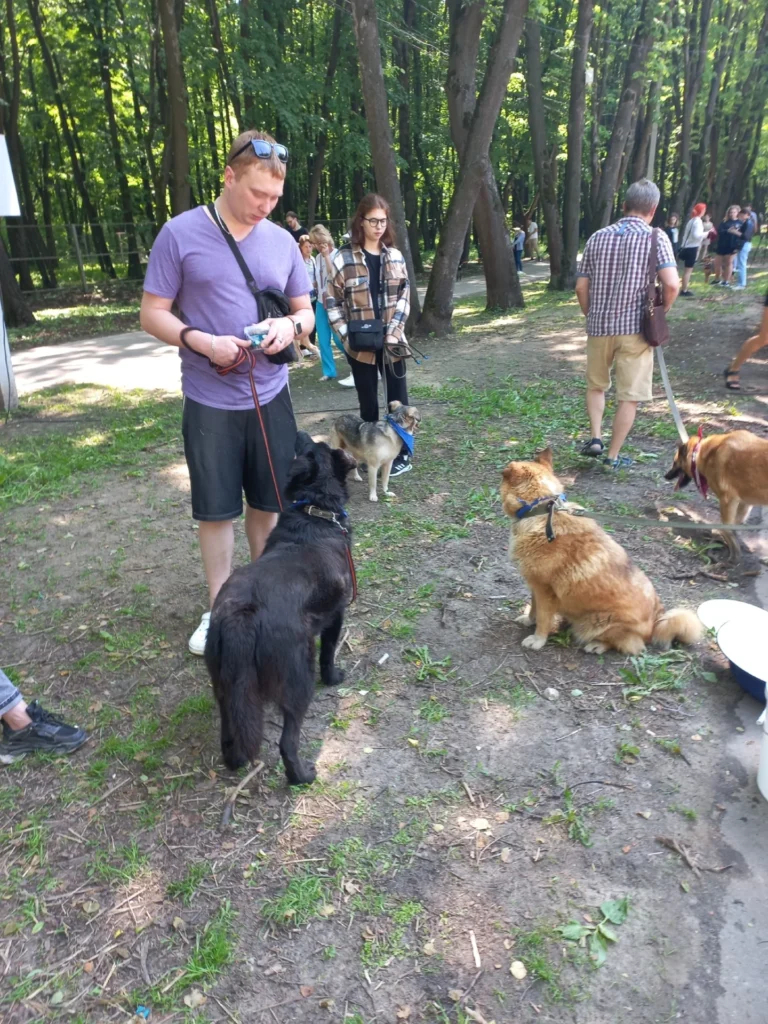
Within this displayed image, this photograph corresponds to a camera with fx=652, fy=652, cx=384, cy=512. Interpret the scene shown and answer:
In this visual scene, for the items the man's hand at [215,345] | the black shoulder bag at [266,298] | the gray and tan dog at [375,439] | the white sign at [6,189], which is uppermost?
the white sign at [6,189]

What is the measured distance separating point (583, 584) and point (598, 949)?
1635 millimetres

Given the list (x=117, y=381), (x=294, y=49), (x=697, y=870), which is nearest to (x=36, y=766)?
(x=697, y=870)

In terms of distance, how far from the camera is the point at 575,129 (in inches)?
649

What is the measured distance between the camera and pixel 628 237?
5234mm

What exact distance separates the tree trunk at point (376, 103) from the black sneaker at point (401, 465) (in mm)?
5669

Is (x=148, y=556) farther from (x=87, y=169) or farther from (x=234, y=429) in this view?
(x=87, y=169)

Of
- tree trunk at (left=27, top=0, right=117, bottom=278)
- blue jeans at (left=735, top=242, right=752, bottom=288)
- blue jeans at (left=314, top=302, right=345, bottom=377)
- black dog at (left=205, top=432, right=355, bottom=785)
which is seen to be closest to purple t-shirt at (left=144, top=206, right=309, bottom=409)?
black dog at (left=205, top=432, right=355, bottom=785)

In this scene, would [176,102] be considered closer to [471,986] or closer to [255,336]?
[255,336]

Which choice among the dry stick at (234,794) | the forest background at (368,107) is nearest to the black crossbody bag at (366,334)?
the dry stick at (234,794)

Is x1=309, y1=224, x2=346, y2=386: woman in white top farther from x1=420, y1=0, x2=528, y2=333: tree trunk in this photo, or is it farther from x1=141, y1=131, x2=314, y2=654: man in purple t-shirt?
x1=141, y1=131, x2=314, y2=654: man in purple t-shirt

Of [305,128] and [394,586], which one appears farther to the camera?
[305,128]

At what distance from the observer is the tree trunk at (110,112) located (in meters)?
18.8

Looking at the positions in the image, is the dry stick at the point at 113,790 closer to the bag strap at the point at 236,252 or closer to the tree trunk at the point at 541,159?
the bag strap at the point at 236,252

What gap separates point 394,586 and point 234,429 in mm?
1720
